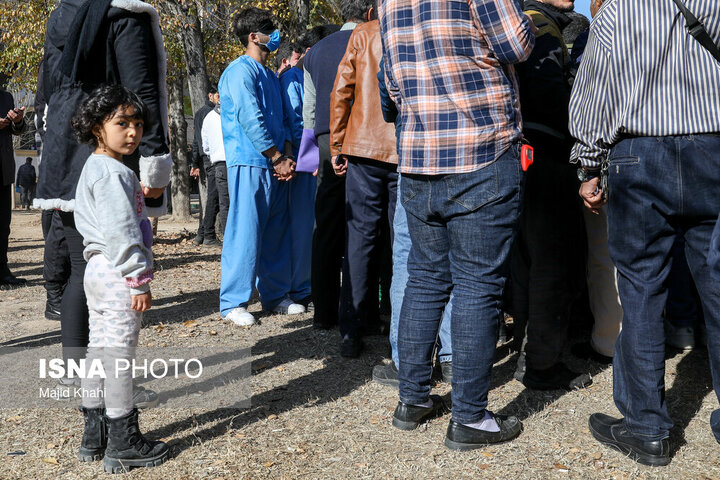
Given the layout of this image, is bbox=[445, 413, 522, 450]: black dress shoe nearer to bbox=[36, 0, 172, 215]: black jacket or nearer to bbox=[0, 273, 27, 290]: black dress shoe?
bbox=[36, 0, 172, 215]: black jacket

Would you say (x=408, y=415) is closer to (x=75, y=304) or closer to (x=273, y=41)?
(x=75, y=304)

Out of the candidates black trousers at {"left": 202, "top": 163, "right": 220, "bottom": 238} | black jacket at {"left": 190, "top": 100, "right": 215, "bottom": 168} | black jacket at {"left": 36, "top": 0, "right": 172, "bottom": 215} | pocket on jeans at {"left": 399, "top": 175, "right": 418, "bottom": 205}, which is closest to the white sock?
pocket on jeans at {"left": 399, "top": 175, "right": 418, "bottom": 205}

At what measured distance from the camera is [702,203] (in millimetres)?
2795

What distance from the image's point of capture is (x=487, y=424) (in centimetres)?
317

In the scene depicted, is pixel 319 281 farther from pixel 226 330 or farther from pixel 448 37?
pixel 448 37

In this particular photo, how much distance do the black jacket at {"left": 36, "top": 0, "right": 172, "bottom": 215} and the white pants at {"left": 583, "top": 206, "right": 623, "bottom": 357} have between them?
96.9 inches

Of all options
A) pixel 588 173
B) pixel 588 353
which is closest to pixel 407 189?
pixel 588 173

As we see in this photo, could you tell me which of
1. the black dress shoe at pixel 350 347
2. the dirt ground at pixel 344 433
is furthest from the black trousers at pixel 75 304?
the black dress shoe at pixel 350 347

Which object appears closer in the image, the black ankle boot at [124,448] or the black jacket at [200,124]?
the black ankle boot at [124,448]

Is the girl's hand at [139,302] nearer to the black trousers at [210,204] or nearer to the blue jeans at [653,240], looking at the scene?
the blue jeans at [653,240]

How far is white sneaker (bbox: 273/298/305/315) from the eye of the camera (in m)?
5.84

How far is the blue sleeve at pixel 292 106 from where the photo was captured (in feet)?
19.4

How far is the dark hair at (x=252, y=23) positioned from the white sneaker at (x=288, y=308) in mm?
2124

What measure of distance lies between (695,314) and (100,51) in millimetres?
3865
